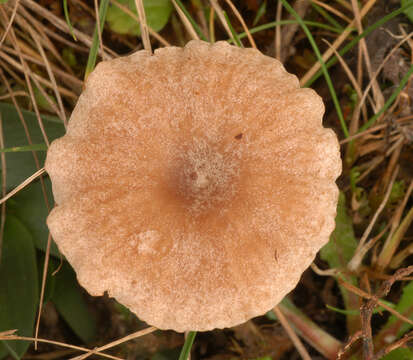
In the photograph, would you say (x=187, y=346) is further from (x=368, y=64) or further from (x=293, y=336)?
(x=368, y=64)

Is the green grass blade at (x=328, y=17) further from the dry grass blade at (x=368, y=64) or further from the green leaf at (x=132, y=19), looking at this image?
the green leaf at (x=132, y=19)

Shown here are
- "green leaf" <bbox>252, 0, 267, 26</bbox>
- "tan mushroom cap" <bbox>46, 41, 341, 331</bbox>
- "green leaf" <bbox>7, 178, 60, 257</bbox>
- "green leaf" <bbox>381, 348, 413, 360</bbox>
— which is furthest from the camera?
"green leaf" <bbox>252, 0, 267, 26</bbox>

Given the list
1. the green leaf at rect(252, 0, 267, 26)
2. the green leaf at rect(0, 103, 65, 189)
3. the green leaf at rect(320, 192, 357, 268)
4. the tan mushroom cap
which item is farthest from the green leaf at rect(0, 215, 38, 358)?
the green leaf at rect(252, 0, 267, 26)

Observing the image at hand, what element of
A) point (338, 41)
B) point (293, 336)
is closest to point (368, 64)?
point (338, 41)

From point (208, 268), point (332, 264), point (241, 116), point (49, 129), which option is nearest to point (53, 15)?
point (49, 129)

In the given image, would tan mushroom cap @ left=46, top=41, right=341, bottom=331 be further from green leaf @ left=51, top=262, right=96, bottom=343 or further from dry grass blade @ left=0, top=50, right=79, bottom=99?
green leaf @ left=51, top=262, right=96, bottom=343

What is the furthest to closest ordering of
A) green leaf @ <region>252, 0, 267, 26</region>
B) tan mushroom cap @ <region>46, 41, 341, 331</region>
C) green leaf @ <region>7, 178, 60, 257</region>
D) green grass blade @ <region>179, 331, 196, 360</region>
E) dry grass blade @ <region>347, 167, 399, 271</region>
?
green leaf @ <region>252, 0, 267, 26</region> < green leaf @ <region>7, 178, 60, 257</region> < dry grass blade @ <region>347, 167, 399, 271</region> < green grass blade @ <region>179, 331, 196, 360</region> < tan mushroom cap @ <region>46, 41, 341, 331</region>

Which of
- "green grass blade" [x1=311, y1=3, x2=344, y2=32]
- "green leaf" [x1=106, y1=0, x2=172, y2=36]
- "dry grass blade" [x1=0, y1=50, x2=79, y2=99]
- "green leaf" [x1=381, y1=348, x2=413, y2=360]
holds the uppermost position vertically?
"green leaf" [x1=106, y1=0, x2=172, y2=36]

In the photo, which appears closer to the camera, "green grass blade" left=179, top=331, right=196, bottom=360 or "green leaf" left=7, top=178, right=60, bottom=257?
"green grass blade" left=179, top=331, right=196, bottom=360

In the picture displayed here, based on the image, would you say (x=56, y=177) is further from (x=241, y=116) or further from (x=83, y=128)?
(x=241, y=116)
